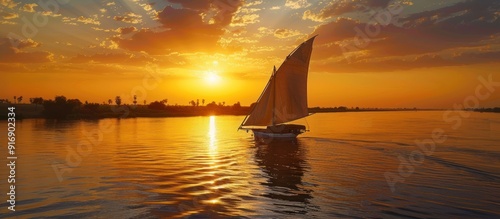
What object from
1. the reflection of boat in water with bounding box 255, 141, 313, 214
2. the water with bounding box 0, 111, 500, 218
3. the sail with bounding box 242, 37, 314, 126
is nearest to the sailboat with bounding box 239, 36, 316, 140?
the sail with bounding box 242, 37, 314, 126

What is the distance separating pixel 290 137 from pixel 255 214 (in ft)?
144

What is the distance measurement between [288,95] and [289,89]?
41.2 inches

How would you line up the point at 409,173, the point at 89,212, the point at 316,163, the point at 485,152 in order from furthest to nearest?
the point at 485,152, the point at 316,163, the point at 409,173, the point at 89,212

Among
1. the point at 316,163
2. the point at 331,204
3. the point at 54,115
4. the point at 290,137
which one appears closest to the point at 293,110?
the point at 290,137

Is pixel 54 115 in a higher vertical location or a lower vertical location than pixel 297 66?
lower

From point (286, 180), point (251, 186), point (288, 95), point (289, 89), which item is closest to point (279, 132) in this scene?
point (288, 95)

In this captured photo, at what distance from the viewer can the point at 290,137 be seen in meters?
60.0

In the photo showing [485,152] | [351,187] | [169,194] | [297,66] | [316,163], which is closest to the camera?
[169,194]

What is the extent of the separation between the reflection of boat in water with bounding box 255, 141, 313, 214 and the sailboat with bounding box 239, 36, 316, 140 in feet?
53.4

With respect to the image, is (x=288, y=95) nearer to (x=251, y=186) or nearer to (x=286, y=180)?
(x=286, y=180)

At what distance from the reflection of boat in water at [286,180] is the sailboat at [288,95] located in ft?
53.4

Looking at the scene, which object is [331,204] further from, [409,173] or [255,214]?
[409,173]

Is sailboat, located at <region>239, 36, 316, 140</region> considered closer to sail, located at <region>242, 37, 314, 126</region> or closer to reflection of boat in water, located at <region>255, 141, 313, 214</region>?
sail, located at <region>242, 37, 314, 126</region>

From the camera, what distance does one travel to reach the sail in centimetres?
5822
